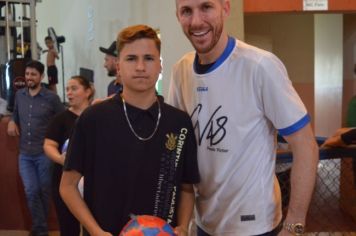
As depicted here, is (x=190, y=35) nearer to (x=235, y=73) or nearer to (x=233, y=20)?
(x=235, y=73)

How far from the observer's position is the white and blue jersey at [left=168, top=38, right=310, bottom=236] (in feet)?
5.89

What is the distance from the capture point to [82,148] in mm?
1829

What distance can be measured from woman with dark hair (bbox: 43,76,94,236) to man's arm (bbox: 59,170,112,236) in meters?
2.11

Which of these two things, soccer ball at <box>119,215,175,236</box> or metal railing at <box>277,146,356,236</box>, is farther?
metal railing at <box>277,146,356,236</box>

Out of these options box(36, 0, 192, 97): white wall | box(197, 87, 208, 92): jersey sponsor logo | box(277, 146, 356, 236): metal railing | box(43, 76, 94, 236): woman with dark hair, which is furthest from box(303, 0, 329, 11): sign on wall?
box(197, 87, 208, 92): jersey sponsor logo

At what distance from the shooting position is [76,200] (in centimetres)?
186

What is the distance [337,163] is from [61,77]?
10.7 m

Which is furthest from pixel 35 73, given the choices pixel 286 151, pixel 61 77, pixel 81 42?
pixel 61 77

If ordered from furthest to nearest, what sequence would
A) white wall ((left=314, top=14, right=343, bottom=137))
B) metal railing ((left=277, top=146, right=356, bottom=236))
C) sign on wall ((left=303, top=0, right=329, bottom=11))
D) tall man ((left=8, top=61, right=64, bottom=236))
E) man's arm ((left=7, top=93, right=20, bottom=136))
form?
white wall ((left=314, top=14, right=343, bottom=137))
man's arm ((left=7, top=93, right=20, bottom=136))
tall man ((left=8, top=61, right=64, bottom=236))
sign on wall ((left=303, top=0, right=329, bottom=11))
metal railing ((left=277, top=146, right=356, bottom=236))

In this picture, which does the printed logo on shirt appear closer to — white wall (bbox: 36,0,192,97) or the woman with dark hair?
the woman with dark hair

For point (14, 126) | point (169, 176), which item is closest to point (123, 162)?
point (169, 176)

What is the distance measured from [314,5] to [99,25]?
5.17 meters

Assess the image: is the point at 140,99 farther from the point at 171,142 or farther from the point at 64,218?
the point at 64,218

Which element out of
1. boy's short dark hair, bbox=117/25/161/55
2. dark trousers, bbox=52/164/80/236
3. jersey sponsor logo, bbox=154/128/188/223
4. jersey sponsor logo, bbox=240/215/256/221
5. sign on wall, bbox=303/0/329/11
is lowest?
dark trousers, bbox=52/164/80/236
